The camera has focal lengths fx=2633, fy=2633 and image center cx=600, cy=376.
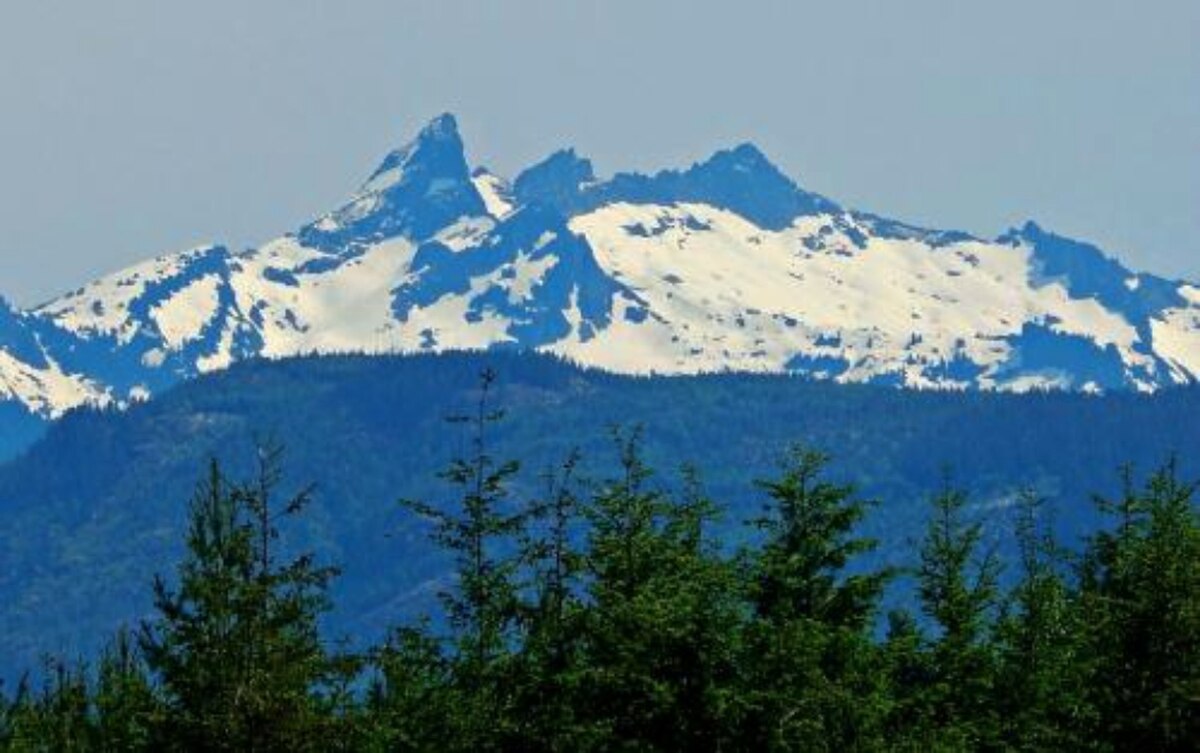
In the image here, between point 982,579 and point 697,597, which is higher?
point 982,579

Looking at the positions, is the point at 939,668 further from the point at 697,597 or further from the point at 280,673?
the point at 280,673

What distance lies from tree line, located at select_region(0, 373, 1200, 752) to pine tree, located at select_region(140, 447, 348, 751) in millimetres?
51

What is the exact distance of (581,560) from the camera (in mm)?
49344

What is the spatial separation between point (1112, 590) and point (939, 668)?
14.0 ft

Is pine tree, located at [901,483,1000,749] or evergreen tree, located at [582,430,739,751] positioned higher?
pine tree, located at [901,483,1000,749]

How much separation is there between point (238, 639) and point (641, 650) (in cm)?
718

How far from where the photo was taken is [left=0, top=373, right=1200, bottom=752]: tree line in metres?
46.5

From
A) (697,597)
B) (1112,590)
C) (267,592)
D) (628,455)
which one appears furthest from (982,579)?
(267,592)

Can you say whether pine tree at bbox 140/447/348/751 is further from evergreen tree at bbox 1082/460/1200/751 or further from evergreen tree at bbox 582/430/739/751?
evergreen tree at bbox 1082/460/1200/751

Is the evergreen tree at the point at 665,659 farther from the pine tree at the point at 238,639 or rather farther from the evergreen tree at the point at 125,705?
the evergreen tree at the point at 125,705

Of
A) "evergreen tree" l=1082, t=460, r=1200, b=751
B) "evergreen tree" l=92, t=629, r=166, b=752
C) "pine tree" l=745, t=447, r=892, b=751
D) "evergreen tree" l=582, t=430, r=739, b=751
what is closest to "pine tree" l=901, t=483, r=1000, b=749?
"pine tree" l=745, t=447, r=892, b=751

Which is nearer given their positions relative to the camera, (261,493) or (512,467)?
(261,493)

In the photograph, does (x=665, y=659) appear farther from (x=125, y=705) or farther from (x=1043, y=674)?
(x=1043, y=674)

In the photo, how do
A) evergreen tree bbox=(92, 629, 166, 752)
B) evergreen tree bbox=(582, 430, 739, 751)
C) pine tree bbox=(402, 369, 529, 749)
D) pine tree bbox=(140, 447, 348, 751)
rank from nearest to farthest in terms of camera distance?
pine tree bbox=(140, 447, 348, 751)
evergreen tree bbox=(582, 430, 739, 751)
evergreen tree bbox=(92, 629, 166, 752)
pine tree bbox=(402, 369, 529, 749)
